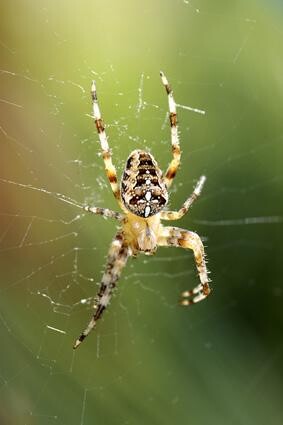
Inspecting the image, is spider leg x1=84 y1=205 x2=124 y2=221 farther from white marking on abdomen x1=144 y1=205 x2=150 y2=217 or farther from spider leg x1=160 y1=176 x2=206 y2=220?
spider leg x1=160 y1=176 x2=206 y2=220

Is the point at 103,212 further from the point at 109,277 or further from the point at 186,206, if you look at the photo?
the point at 186,206

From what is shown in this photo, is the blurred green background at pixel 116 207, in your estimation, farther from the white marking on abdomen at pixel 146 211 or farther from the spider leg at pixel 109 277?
the white marking on abdomen at pixel 146 211

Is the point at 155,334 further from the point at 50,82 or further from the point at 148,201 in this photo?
the point at 50,82

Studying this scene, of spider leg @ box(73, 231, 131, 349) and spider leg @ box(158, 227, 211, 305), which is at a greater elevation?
spider leg @ box(158, 227, 211, 305)

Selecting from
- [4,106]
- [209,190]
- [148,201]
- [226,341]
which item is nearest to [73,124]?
[4,106]

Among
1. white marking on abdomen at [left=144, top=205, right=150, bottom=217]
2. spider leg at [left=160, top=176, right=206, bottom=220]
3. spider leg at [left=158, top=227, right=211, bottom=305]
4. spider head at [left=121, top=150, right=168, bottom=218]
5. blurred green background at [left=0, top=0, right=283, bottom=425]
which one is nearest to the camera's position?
spider head at [left=121, top=150, right=168, bottom=218]

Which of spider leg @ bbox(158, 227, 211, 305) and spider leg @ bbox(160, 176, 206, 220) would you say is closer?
spider leg @ bbox(160, 176, 206, 220)

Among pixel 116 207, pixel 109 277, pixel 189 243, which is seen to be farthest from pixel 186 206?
pixel 116 207

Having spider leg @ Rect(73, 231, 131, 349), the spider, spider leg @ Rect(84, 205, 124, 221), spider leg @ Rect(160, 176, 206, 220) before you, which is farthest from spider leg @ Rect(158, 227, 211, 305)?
spider leg @ Rect(84, 205, 124, 221)
